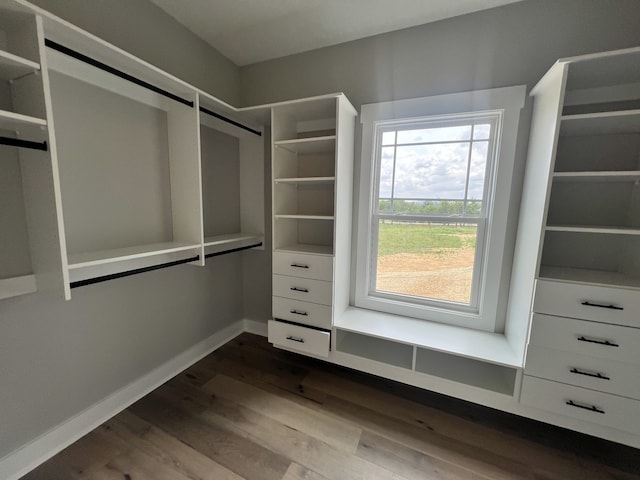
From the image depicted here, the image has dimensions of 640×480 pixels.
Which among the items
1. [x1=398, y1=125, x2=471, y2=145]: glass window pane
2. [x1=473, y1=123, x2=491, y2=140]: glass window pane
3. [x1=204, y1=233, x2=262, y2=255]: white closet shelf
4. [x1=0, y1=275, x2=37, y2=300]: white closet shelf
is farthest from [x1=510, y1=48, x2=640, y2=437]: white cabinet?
[x1=0, y1=275, x2=37, y2=300]: white closet shelf

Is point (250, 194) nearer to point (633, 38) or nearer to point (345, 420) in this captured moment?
point (345, 420)

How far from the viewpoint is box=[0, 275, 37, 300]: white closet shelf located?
1137 mm

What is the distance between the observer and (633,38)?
4.80 feet

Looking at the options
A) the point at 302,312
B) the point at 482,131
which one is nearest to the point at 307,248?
the point at 302,312

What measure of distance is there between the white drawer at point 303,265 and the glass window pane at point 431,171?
0.83m

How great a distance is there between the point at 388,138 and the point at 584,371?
6.14 ft

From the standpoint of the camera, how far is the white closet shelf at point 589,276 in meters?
1.33

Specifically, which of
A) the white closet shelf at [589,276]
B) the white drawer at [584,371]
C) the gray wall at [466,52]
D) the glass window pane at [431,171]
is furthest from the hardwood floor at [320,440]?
the gray wall at [466,52]

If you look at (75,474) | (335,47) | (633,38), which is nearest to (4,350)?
(75,474)

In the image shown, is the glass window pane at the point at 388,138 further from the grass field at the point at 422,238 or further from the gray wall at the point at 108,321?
the gray wall at the point at 108,321

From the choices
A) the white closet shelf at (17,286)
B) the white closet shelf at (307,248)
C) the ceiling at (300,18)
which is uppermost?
the ceiling at (300,18)

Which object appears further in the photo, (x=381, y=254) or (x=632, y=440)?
(x=381, y=254)

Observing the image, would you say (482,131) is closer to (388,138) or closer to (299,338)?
(388,138)

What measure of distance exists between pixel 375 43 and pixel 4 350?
9.39ft
